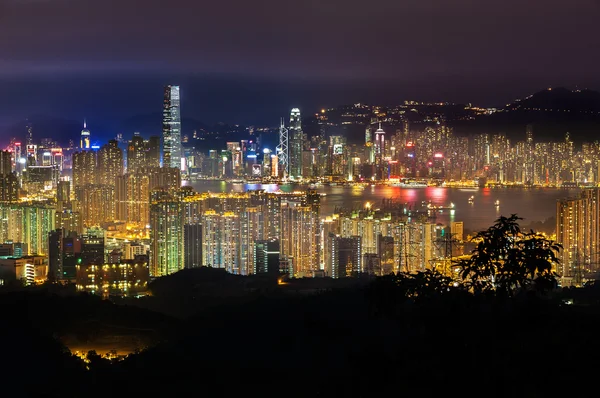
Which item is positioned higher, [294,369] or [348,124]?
[348,124]

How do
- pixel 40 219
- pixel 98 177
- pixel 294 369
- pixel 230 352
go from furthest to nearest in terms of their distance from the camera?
pixel 98 177 → pixel 40 219 → pixel 230 352 → pixel 294 369

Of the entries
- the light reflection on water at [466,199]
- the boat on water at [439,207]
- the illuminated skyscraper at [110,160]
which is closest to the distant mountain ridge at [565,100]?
the light reflection on water at [466,199]

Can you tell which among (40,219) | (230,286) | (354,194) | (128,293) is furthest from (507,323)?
(354,194)

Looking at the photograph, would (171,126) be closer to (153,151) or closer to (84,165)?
(153,151)

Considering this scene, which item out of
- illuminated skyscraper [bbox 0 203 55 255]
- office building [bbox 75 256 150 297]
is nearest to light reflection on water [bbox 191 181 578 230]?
office building [bbox 75 256 150 297]

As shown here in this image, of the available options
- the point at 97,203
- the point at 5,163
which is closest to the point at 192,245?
the point at 97,203

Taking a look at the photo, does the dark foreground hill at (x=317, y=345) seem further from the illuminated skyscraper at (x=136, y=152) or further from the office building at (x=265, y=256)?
the illuminated skyscraper at (x=136, y=152)

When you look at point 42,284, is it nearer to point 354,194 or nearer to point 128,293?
point 128,293
